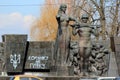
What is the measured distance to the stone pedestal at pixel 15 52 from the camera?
23827mm

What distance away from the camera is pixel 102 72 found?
22.0 meters

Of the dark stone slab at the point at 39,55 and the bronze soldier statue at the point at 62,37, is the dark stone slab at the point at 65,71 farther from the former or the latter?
the dark stone slab at the point at 39,55

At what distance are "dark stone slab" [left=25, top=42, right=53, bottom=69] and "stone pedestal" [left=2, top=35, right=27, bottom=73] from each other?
0.49 metres

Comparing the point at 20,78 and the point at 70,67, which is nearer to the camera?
the point at 20,78

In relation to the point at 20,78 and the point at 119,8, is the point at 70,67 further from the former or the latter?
the point at 119,8

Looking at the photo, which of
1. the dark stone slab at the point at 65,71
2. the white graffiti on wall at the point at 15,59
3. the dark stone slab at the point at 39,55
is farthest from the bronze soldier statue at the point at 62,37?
the white graffiti on wall at the point at 15,59

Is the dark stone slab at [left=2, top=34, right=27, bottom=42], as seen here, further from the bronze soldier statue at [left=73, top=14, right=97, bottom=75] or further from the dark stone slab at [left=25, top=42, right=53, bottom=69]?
the bronze soldier statue at [left=73, top=14, right=97, bottom=75]

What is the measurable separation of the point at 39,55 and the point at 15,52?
4.54 ft

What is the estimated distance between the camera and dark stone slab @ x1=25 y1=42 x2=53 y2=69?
79.2ft

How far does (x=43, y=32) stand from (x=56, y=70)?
26.4m

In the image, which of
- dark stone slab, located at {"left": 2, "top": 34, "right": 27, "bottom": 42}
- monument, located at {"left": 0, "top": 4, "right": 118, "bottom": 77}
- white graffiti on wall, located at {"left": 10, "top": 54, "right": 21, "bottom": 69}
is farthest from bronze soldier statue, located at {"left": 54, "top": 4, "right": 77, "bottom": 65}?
white graffiti on wall, located at {"left": 10, "top": 54, "right": 21, "bottom": 69}

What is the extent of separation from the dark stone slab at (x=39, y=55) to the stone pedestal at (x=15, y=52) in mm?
486

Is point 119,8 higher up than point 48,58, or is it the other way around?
point 119,8

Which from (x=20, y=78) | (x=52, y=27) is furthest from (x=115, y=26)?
(x=20, y=78)
